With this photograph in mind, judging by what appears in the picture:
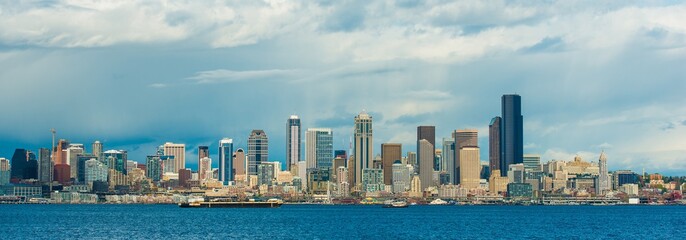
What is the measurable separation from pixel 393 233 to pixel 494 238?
16152 mm

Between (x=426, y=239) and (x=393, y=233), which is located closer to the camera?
(x=426, y=239)

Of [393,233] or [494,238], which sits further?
[393,233]

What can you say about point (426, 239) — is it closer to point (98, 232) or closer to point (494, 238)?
point (494, 238)

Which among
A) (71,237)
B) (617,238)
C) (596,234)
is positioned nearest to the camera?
(71,237)

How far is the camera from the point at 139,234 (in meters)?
137

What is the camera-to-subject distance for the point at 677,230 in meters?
160

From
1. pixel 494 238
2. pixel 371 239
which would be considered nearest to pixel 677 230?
pixel 494 238

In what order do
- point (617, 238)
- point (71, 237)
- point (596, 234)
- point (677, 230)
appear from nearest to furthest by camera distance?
point (71, 237) → point (617, 238) → point (596, 234) → point (677, 230)

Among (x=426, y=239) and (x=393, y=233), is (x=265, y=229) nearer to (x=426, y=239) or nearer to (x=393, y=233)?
(x=393, y=233)

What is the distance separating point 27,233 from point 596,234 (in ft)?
249

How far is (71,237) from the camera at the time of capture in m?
129

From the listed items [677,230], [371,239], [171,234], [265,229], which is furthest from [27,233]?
[677,230]

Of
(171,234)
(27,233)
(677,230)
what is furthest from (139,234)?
(677,230)

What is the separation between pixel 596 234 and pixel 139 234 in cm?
6112
